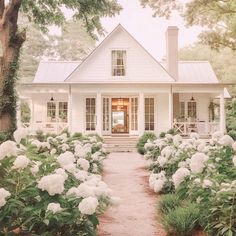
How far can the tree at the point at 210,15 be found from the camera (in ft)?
58.6

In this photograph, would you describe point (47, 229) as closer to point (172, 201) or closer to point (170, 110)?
point (172, 201)

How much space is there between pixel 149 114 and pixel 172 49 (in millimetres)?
3940

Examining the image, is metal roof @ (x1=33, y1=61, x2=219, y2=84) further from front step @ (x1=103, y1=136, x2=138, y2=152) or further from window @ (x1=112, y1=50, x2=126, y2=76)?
front step @ (x1=103, y1=136, x2=138, y2=152)

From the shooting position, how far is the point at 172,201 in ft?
21.3

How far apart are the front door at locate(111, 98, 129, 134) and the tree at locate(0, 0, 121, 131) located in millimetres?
7345

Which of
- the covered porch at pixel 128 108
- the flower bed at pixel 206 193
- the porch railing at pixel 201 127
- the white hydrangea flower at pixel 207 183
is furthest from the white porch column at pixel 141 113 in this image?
the white hydrangea flower at pixel 207 183

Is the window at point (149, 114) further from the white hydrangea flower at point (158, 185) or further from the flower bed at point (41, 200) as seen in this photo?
the flower bed at point (41, 200)

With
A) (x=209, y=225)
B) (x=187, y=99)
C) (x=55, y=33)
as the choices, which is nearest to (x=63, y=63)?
(x=187, y=99)

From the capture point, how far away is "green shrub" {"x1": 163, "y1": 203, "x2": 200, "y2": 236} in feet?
17.0

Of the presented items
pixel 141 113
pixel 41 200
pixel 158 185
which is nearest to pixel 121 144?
pixel 141 113

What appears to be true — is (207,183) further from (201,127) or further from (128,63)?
(128,63)

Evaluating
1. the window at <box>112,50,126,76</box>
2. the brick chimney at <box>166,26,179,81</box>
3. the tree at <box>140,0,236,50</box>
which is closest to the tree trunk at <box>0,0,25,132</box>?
the tree at <box>140,0,236,50</box>

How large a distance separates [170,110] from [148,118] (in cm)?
220

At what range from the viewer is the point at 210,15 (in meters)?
20.0
